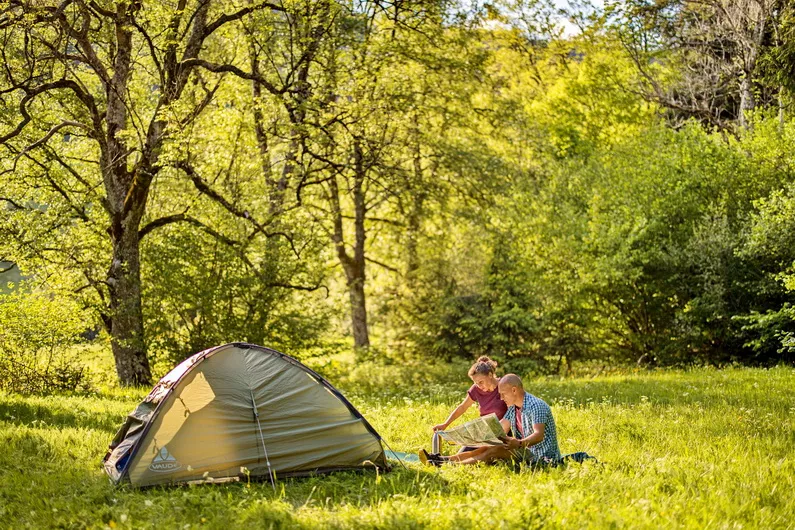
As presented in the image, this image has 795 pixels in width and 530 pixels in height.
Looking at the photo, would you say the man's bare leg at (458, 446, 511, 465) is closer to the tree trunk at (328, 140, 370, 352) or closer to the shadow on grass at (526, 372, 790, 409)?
the shadow on grass at (526, 372, 790, 409)

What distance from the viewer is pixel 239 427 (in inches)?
333

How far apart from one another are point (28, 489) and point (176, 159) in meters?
8.70

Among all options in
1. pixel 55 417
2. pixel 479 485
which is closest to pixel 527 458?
pixel 479 485

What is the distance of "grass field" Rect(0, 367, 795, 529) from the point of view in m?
6.45

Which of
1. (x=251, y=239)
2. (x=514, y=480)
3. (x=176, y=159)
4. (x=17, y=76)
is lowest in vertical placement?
(x=514, y=480)

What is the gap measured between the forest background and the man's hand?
8736 mm

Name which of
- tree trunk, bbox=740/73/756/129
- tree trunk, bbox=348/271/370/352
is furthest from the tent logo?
tree trunk, bbox=740/73/756/129

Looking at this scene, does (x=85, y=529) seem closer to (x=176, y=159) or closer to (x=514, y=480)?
(x=514, y=480)

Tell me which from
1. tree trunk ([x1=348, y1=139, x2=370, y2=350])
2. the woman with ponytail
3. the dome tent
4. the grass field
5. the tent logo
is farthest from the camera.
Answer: tree trunk ([x1=348, y1=139, x2=370, y2=350])

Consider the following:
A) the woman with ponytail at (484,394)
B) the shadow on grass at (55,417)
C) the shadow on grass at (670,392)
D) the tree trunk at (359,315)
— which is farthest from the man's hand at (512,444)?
the tree trunk at (359,315)

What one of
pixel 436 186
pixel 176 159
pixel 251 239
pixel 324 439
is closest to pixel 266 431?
pixel 324 439

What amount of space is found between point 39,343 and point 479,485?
1004 cm

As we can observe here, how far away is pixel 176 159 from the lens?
15281 mm

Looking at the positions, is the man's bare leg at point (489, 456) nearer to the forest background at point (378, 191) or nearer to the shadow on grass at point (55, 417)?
the shadow on grass at point (55, 417)
